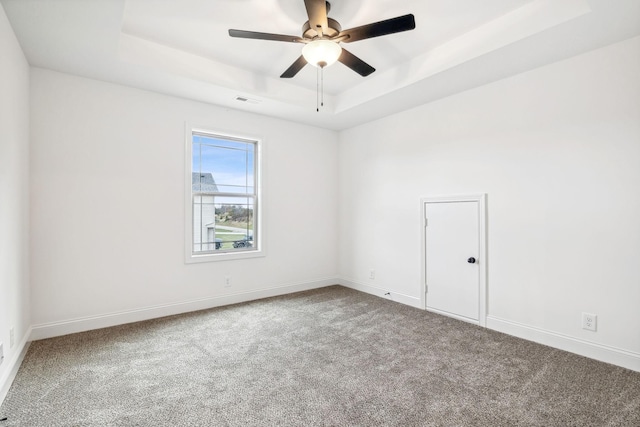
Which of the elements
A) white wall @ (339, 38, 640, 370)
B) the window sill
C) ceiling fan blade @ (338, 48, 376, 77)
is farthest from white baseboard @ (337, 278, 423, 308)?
ceiling fan blade @ (338, 48, 376, 77)

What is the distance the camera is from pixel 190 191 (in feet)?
12.9

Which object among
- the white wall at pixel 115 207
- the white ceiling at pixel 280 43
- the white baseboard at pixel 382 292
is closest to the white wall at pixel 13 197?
the white wall at pixel 115 207

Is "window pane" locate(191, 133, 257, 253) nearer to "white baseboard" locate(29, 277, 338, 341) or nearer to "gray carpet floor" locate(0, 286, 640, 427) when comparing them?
"white baseboard" locate(29, 277, 338, 341)

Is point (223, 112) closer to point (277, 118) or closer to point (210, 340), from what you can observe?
point (277, 118)

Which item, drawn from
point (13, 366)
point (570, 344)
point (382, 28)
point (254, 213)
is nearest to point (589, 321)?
point (570, 344)

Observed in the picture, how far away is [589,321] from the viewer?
2736mm

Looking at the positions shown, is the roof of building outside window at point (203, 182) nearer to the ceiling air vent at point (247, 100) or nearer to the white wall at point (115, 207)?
the white wall at point (115, 207)

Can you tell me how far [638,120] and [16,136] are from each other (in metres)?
4.93

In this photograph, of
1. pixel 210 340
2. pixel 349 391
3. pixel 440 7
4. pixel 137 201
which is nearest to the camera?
pixel 349 391

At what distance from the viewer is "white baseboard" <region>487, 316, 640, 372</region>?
2.54 m

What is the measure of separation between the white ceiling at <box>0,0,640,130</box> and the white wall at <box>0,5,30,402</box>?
28cm

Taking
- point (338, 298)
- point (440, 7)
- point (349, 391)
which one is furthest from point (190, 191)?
point (440, 7)

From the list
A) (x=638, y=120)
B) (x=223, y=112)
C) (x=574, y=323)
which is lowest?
(x=574, y=323)

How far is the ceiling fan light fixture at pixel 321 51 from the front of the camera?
2.41 meters
